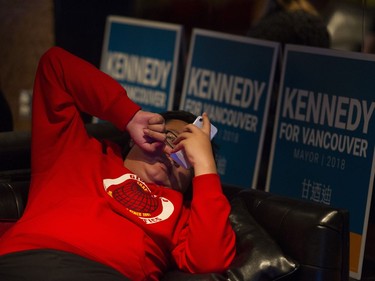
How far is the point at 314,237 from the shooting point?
9.28 ft

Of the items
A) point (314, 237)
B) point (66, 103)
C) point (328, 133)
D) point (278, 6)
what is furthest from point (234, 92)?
point (314, 237)

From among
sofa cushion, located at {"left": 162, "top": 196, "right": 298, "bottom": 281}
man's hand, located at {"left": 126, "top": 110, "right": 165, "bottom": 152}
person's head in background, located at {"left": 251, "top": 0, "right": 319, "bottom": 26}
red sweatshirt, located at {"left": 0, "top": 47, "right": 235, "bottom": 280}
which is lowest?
sofa cushion, located at {"left": 162, "top": 196, "right": 298, "bottom": 281}

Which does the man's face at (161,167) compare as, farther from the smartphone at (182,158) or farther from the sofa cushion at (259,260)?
the sofa cushion at (259,260)

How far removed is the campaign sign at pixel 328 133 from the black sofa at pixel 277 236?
0.90 metres

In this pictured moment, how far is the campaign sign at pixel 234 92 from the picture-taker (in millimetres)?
4531

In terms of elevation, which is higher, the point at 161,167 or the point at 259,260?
the point at 161,167

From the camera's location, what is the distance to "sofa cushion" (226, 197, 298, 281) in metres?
2.78

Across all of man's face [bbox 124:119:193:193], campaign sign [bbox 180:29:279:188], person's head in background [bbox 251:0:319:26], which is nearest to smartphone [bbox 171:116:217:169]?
man's face [bbox 124:119:193:193]

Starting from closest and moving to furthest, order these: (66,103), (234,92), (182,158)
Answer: (182,158)
(66,103)
(234,92)

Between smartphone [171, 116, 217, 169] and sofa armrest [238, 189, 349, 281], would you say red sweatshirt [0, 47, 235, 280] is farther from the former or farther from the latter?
sofa armrest [238, 189, 349, 281]

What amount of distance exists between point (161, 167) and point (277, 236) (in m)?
0.52

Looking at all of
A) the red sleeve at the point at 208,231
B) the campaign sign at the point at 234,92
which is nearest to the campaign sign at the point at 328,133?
the campaign sign at the point at 234,92

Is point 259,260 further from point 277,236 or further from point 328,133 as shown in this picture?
point 328,133

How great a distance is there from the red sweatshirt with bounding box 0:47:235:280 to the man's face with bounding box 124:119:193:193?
0.03 meters
